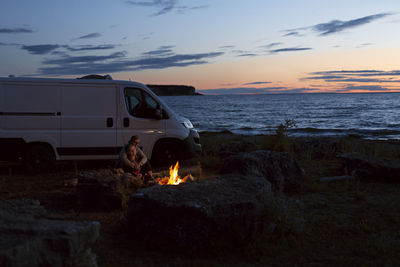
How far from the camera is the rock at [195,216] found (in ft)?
15.3

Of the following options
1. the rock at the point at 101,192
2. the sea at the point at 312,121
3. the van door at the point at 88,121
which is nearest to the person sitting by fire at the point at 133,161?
the rock at the point at 101,192

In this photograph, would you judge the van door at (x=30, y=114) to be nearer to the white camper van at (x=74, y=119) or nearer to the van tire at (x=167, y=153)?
the white camper van at (x=74, y=119)

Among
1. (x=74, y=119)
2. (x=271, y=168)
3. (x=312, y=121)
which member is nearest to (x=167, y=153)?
(x=74, y=119)

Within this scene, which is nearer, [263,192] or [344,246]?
[344,246]

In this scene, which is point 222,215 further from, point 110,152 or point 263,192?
point 110,152

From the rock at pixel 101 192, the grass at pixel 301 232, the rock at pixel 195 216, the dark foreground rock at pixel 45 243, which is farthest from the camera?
the rock at pixel 101 192

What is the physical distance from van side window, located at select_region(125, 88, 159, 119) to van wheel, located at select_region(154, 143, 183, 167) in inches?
33.4

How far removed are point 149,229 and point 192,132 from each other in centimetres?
529

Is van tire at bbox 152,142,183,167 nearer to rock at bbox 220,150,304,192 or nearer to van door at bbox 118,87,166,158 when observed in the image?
van door at bbox 118,87,166,158

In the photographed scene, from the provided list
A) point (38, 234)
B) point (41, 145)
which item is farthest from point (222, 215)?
point (41, 145)

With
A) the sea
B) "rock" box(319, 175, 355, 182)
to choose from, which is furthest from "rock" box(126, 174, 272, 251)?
the sea

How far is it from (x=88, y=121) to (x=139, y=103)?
1.31 m

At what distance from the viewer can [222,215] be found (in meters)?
4.70

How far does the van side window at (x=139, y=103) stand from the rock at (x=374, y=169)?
506cm
